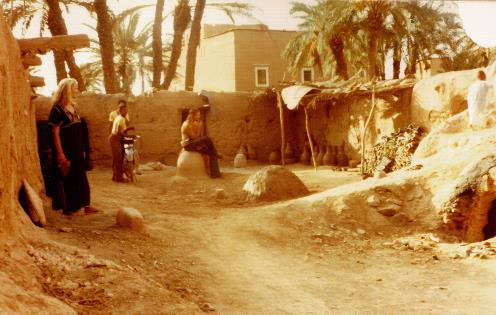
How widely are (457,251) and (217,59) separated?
66.3 feet

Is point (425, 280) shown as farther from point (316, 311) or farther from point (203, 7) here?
point (203, 7)

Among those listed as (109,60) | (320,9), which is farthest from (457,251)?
(320,9)

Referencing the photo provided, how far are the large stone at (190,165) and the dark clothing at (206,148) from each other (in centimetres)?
11

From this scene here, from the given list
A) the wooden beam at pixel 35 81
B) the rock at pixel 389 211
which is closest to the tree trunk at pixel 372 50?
the rock at pixel 389 211

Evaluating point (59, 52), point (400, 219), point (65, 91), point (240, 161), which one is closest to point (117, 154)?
point (65, 91)

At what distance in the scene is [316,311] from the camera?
12.8 ft

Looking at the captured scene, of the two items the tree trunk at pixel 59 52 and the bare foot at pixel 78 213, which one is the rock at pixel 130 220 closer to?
the bare foot at pixel 78 213

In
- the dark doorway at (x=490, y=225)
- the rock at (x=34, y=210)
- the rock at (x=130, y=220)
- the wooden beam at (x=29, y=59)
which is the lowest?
the dark doorway at (x=490, y=225)

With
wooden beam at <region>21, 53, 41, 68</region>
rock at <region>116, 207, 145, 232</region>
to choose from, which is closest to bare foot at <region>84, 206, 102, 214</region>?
rock at <region>116, 207, 145, 232</region>

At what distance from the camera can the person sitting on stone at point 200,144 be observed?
1037 cm

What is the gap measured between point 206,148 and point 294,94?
3.19m

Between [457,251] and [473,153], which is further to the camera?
[473,153]

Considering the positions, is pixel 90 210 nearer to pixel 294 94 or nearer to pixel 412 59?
pixel 294 94

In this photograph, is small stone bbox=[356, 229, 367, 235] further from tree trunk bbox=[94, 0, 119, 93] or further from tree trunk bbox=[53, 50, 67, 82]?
tree trunk bbox=[53, 50, 67, 82]
